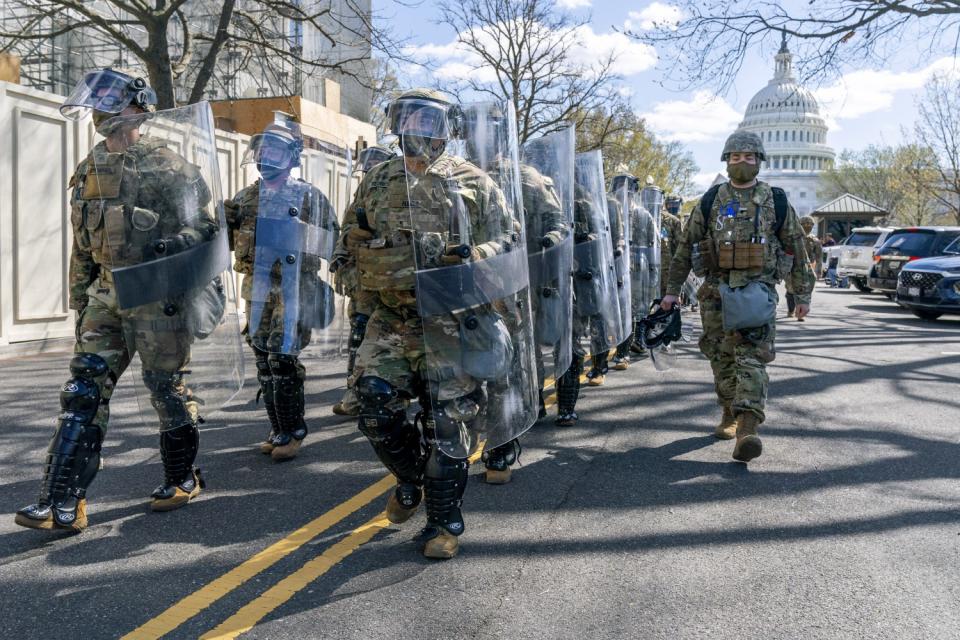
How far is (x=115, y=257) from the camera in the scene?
3.74 meters

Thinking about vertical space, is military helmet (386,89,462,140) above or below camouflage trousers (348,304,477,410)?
above

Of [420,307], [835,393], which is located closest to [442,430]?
[420,307]

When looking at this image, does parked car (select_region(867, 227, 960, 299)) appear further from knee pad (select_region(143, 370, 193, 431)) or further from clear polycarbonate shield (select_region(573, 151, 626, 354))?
knee pad (select_region(143, 370, 193, 431))

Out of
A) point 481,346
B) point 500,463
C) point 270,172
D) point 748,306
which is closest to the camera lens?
point 481,346

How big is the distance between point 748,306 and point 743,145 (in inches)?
41.3

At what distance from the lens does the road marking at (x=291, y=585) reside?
9.48ft

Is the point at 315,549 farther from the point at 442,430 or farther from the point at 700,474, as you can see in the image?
the point at 700,474

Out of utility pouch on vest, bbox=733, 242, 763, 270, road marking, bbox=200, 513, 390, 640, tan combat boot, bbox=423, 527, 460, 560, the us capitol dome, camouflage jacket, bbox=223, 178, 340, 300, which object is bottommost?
road marking, bbox=200, 513, 390, 640

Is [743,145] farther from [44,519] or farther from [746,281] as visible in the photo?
[44,519]

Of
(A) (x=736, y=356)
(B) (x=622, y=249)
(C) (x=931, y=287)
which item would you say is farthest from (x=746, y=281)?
(C) (x=931, y=287)

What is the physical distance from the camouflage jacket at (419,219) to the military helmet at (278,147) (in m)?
1.48

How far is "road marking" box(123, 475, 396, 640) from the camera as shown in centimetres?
290

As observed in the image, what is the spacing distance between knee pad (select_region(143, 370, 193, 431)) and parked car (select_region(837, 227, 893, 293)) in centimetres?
2469

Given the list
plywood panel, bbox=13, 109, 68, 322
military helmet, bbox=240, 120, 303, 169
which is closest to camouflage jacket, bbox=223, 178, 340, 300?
military helmet, bbox=240, 120, 303, 169
